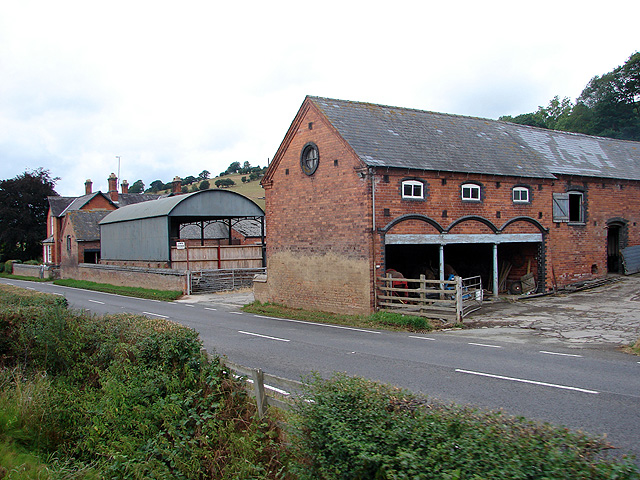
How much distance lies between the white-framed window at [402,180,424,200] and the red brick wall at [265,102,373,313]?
1713 millimetres

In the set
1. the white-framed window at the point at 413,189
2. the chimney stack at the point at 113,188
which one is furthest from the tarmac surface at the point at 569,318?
the chimney stack at the point at 113,188

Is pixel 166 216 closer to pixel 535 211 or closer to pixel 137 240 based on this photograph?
pixel 137 240

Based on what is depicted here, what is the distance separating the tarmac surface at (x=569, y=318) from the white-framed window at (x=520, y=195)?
4.27m

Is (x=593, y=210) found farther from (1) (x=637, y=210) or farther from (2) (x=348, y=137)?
(2) (x=348, y=137)

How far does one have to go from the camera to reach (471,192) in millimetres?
21500

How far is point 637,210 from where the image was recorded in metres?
28.1

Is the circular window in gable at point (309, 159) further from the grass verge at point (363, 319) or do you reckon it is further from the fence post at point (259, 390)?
the fence post at point (259, 390)

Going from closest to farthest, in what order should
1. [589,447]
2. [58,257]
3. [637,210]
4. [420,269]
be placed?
[589,447] → [420,269] → [637,210] → [58,257]

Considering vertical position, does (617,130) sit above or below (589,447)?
above

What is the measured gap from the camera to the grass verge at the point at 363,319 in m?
16.6

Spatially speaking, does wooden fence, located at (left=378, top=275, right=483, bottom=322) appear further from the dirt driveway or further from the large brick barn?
the dirt driveway

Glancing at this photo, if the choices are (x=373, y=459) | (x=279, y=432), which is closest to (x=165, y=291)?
(x=279, y=432)

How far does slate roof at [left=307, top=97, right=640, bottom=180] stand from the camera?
20.3 m

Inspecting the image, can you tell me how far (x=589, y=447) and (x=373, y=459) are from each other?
171 centimetres
